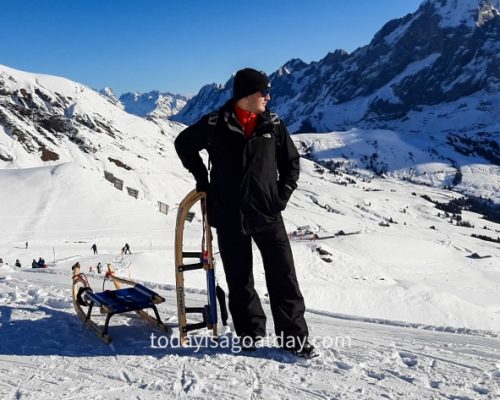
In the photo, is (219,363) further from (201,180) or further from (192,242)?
(192,242)

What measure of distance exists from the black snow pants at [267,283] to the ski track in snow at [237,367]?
14.0 inches

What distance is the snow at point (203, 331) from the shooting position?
4.50 m

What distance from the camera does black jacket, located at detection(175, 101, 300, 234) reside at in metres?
5.34

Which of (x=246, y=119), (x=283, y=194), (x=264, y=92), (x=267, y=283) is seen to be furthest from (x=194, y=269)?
(x=264, y=92)

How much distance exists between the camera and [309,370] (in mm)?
4793

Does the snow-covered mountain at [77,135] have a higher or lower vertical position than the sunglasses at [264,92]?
higher

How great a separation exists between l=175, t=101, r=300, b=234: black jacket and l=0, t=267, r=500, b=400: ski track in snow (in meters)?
1.50

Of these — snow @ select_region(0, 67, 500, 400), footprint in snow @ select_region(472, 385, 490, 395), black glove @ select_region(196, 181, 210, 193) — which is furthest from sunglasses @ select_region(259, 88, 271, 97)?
footprint in snow @ select_region(472, 385, 490, 395)

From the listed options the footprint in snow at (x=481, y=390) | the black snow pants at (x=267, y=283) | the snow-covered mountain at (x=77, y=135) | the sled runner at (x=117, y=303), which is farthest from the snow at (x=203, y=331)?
the snow-covered mountain at (x=77, y=135)

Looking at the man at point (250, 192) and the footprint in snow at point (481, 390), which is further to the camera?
the man at point (250, 192)

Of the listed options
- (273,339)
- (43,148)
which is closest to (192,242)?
(273,339)

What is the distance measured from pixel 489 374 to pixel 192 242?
126ft

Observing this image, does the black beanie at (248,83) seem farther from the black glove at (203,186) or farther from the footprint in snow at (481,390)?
the footprint in snow at (481,390)

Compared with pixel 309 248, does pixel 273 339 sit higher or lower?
higher
